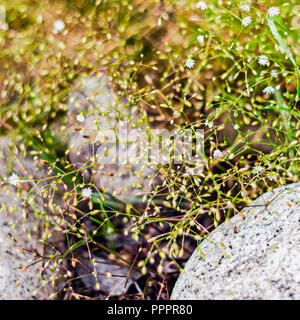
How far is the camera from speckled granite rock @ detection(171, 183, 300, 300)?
90 centimetres

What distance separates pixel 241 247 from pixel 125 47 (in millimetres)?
1090

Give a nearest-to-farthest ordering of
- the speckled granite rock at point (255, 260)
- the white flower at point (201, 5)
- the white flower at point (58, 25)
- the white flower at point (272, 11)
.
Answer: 1. the speckled granite rock at point (255, 260)
2. the white flower at point (272, 11)
3. the white flower at point (201, 5)
4. the white flower at point (58, 25)

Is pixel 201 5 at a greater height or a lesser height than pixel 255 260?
greater

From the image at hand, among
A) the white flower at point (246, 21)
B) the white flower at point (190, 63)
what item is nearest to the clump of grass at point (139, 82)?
the white flower at point (190, 63)

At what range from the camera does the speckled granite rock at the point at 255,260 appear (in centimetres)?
90

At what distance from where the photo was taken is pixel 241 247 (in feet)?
3.48

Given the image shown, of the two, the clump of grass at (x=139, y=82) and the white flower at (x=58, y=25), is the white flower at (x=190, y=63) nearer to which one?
the clump of grass at (x=139, y=82)

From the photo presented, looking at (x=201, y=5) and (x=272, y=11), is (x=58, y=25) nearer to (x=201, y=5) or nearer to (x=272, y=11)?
(x=201, y=5)

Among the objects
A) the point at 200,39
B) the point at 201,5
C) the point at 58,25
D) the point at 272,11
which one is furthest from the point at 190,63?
the point at 58,25

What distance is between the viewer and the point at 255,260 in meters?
1.00

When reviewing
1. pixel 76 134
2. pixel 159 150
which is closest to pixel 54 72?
pixel 76 134

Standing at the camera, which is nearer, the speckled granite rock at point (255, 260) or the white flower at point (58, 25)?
the speckled granite rock at point (255, 260)
